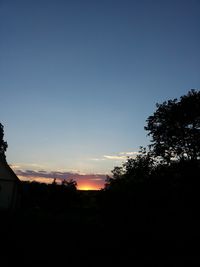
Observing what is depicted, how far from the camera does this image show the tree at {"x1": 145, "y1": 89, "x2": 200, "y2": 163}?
34.1 m

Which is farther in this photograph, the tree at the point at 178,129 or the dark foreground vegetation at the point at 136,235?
the tree at the point at 178,129

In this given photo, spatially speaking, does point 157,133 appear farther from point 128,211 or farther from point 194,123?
point 128,211

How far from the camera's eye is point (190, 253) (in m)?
12.8

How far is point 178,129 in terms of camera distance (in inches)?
1391

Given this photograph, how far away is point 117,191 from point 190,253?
4.81m

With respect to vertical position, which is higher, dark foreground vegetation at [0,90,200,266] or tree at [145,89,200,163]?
tree at [145,89,200,163]

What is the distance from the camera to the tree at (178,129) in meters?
34.1

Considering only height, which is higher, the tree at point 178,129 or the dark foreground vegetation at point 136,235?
the tree at point 178,129

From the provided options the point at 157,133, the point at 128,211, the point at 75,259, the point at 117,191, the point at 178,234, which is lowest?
the point at 75,259

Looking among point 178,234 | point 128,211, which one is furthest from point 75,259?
point 178,234

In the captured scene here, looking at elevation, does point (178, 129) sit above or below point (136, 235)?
Result: above

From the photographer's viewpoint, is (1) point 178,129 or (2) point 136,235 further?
(1) point 178,129

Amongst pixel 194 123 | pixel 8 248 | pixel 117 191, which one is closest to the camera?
pixel 8 248

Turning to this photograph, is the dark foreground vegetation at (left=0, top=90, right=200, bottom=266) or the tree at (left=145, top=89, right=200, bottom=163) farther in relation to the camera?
the tree at (left=145, top=89, right=200, bottom=163)
